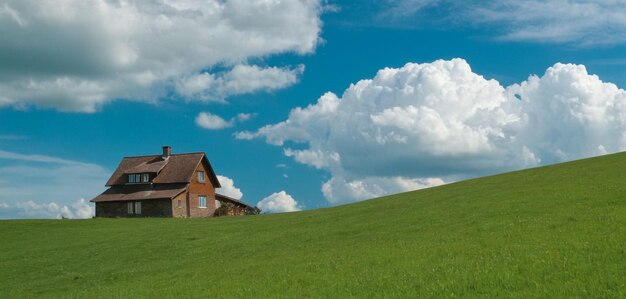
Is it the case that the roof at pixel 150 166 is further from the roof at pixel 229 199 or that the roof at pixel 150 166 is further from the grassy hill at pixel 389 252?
the grassy hill at pixel 389 252

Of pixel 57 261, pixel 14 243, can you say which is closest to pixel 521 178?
pixel 57 261

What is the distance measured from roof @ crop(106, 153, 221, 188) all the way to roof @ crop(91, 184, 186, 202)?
866mm

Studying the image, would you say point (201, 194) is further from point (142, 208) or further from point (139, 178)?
point (139, 178)

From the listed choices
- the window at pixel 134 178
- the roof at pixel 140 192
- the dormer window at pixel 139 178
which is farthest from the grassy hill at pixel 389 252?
the window at pixel 134 178

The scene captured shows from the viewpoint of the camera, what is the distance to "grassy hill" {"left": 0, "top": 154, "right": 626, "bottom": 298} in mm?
16750

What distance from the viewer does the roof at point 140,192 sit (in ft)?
292

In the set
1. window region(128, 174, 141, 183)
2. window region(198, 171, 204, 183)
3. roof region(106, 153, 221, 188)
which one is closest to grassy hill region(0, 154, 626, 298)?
roof region(106, 153, 221, 188)

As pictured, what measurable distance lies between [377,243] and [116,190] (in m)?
76.3

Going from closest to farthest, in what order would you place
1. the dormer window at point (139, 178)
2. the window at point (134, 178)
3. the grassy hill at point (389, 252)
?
the grassy hill at point (389, 252)
the dormer window at point (139, 178)
the window at point (134, 178)

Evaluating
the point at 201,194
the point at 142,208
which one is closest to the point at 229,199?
the point at 201,194

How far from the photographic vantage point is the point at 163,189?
9119 centimetres

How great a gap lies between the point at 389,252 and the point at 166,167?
76723 mm

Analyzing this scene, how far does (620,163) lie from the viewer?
4328cm

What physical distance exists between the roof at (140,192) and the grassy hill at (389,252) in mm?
35645
